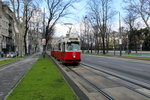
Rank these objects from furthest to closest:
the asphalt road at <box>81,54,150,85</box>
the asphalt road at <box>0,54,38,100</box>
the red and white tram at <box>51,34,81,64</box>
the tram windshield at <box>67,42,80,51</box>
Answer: the tram windshield at <box>67,42,80,51</box> → the red and white tram at <box>51,34,81,64</box> → the asphalt road at <box>81,54,150,85</box> → the asphalt road at <box>0,54,38,100</box>

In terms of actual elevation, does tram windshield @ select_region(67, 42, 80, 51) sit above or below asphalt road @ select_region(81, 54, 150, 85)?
above

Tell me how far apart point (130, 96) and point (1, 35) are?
67287 mm

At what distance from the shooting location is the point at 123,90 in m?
8.89

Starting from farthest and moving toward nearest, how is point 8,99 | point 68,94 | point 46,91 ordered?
point 46,91, point 68,94, point 8,99

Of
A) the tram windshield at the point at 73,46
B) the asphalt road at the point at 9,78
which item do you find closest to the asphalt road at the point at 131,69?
the tram windshield at the point at 73,46

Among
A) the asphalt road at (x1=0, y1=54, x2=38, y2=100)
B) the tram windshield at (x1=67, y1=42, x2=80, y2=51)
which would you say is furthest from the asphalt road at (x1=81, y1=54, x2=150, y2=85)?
the asphalt road at (x1=0, y1=54, x2=38, y2=100)

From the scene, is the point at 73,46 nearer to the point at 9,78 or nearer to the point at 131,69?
the point at 131,69

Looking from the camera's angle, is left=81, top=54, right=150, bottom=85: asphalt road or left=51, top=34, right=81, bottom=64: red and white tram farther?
left=51, top=34, right=81, bottom=64: red and white tram

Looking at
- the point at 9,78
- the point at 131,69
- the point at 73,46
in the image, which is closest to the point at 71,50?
the point at 73,46

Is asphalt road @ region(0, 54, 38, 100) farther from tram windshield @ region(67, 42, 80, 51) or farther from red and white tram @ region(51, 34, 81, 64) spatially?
tram windshield @ region(67, 42, 80, 51)

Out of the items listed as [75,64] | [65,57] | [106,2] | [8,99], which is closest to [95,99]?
[8,99]

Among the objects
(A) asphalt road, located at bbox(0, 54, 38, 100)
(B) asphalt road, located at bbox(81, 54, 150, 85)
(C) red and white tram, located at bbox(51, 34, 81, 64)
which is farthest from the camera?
(C) red and white tram, located at bbox(51, 34, 81, 64)

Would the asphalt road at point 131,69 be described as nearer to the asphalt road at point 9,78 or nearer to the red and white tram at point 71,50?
the red and white tram at point 71,50

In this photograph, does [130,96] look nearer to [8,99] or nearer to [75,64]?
[8,99]
